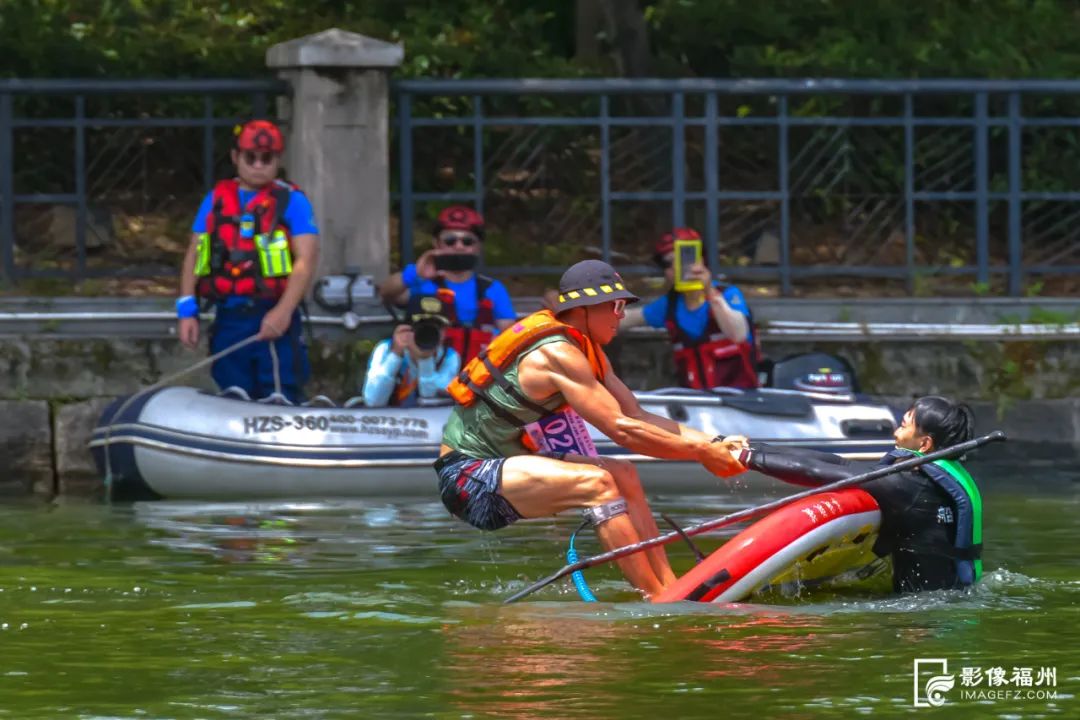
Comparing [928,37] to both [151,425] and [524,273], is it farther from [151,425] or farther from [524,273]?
[151,425]

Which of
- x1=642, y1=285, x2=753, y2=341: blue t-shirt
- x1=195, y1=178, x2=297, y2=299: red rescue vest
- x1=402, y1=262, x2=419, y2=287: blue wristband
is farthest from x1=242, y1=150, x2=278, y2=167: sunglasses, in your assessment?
x1=642, y1=285, x2=753, y2=341: blue t-shirt

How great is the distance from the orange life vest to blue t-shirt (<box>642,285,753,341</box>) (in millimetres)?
4322

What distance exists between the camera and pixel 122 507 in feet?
44.7

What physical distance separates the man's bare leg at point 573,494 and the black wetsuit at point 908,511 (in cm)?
56

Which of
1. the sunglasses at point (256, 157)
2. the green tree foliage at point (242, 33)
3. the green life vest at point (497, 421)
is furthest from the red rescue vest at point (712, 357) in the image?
the green life vest at point (497, 421)

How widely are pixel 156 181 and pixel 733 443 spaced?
8000mm

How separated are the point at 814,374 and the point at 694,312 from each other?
0.79 meters

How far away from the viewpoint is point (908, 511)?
10023 mm

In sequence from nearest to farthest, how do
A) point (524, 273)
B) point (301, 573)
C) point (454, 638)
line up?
point (454, 638) < point (301, 573) < point (524, 273)

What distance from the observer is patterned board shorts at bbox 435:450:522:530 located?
1005 centimetres

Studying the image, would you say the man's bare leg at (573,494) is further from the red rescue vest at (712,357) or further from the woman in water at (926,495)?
the red rescue vest at (712,357)

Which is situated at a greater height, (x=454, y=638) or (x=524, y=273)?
(x=524, y=273)

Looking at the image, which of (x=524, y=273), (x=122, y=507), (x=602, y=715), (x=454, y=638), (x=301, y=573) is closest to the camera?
(x=602, y=715)

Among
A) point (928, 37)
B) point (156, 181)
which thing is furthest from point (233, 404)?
point (928, 37)
